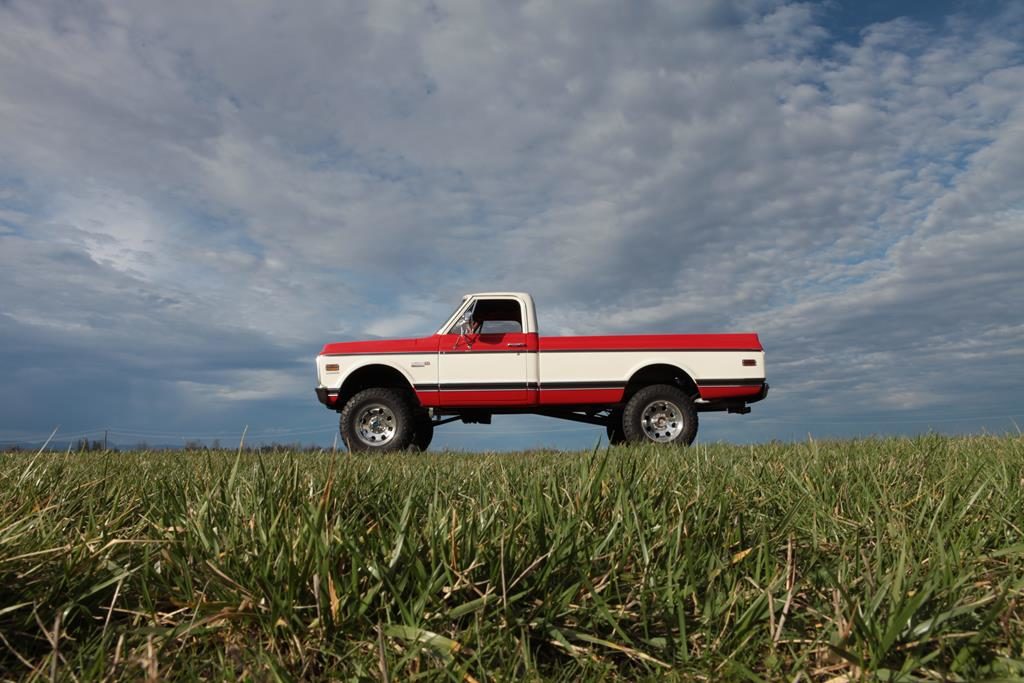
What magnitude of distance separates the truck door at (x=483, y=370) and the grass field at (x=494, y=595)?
741cm

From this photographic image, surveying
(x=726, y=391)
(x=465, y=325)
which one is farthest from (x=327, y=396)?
(x=726, y=391)

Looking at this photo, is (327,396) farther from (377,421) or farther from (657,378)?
(657,378)

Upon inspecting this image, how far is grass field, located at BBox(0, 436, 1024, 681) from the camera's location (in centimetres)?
167

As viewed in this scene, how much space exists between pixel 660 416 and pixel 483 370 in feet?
8.82

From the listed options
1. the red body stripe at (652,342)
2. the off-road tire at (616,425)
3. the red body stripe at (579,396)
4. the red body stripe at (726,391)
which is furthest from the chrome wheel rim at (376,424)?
the red body stripe at (726,391)

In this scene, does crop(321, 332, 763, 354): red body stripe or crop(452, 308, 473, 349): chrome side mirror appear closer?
crop(321, 332, 763, 354): red body stripe

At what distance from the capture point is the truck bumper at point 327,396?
10055 mm

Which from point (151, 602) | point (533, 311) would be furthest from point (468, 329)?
point (151, 602)

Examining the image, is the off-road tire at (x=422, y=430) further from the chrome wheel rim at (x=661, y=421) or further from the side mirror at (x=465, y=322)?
the chrome wheel rim at (x=661, y=421)

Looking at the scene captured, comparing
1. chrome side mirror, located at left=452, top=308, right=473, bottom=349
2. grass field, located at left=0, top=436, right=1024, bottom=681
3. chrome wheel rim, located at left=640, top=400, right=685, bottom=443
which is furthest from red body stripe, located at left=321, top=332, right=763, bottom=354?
grass field, located at left=0, top=436, right=1024, bottom=681

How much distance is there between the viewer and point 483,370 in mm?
9898

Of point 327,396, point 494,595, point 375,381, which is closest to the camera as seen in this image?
point 494,595

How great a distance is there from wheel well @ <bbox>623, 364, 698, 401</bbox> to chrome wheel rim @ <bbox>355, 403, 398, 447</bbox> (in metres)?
3.54

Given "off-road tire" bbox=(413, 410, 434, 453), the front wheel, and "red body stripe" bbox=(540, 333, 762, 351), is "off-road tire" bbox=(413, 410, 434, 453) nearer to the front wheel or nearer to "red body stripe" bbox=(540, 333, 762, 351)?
"red body stripe" bbox=(540, 333, 762, 351)
